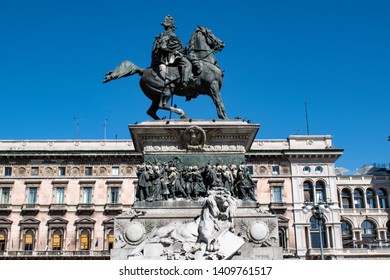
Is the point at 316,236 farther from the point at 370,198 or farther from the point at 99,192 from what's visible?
the point at 99,192

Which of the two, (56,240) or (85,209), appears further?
(85,209)

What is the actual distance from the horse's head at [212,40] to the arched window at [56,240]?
47739 mm

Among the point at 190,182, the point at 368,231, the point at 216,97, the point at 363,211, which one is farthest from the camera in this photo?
the point at 363,211

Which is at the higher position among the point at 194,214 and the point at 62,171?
the point at 62,171

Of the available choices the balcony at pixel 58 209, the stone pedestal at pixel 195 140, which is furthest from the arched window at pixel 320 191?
the stone pedestal at pixel 195 140

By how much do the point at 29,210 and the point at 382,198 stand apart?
44844mm

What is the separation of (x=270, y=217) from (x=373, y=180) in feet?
193

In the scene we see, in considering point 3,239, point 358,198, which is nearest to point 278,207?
point 358,198

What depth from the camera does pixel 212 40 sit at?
50.4 feet

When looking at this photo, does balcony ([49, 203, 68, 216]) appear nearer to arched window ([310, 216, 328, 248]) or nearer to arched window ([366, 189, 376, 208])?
arched window ([310, 216, 328, 248])

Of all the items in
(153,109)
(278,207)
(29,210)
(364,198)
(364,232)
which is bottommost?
(153,109)

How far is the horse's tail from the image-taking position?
14594 mm

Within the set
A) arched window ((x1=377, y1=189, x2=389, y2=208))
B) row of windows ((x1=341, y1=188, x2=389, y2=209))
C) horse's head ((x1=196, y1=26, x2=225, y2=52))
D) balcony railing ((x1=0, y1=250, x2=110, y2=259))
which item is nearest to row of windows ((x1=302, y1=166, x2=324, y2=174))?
row of windows ((x1=341, y1=188, x2=389, y2=209))

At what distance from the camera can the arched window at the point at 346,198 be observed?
6638 cm
